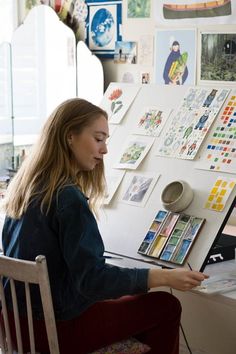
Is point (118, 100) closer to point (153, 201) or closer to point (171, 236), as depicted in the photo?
point (153, 201)

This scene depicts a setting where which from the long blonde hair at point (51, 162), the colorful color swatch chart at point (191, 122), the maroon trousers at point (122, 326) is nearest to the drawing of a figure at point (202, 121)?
the colorful color swatch chart at point (191, 122)

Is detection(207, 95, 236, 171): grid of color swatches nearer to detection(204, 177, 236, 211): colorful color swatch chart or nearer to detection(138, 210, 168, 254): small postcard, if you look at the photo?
detection(204, 177, 236, 211): colorful color swatch chart

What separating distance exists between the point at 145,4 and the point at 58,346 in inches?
60.9

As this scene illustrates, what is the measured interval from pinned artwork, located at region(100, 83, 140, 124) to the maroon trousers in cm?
77

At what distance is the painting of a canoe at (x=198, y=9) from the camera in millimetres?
2355

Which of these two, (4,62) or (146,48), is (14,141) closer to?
(4,62)

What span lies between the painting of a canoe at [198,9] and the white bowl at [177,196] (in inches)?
30.2

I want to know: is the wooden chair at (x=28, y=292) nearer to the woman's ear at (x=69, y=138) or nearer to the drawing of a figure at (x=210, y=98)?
the woman's ear at (x=69, y=138)

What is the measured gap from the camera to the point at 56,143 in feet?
5.58

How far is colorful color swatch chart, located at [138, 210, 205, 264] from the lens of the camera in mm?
1834

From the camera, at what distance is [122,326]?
172cm

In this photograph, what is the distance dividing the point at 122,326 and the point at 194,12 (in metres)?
1.30

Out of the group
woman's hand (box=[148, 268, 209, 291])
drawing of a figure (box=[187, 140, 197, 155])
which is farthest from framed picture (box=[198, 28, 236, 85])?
woman's hand (box=[148, 268, 209, 291])

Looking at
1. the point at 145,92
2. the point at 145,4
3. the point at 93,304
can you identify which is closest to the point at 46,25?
the point at 145,4
